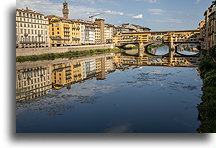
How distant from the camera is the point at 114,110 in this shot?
30.9 ft

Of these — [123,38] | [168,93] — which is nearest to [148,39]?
[123,38]

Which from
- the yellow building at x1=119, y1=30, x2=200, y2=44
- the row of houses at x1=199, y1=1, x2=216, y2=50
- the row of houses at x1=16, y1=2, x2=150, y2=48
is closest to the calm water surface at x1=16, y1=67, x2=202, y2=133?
the row of houses at x1=199, y1=1, x2=216, y2=50

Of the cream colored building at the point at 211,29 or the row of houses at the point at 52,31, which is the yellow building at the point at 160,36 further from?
the cream colored building at the point at 211,29

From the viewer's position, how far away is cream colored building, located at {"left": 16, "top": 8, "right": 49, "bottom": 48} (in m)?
27.3

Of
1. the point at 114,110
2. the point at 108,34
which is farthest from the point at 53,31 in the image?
the point at 114,110

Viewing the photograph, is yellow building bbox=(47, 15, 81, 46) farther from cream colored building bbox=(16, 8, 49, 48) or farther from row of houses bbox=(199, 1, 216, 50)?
row of houses bbox=(199, 1, 216, 50)

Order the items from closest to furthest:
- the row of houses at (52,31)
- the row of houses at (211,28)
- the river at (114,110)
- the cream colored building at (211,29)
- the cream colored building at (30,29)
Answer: the river at (114,110) → the cream colored building at (211,29) → the row of houses at (211,28) → the cream colored building at (30,29) → the row of houses at (52,31)

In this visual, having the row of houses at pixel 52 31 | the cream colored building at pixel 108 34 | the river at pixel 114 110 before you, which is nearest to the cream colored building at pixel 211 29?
the river at pixel 114 110

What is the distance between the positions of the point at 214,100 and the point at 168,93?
3488 mm

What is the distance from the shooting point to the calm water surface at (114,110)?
24.6 feet

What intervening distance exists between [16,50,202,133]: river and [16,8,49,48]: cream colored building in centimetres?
1604

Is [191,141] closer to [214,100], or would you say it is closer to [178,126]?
[178,126]

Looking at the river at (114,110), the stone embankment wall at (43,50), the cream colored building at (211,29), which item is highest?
the cream colored building at (211,29)

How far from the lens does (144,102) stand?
10609 millimetres
